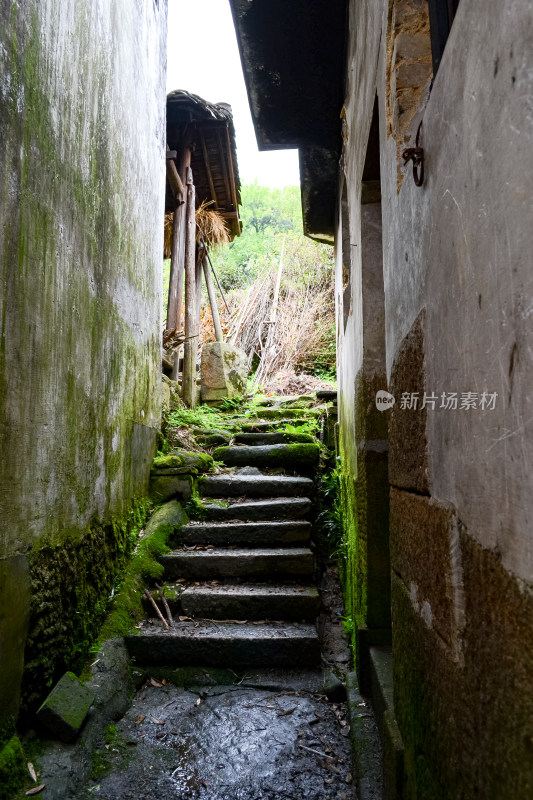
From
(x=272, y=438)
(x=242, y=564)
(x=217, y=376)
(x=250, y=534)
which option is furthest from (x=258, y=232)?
(x=242, y=564)

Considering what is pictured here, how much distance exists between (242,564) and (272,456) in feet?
5.22

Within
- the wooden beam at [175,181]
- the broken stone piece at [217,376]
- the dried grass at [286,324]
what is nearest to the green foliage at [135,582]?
the broken stone piece at [217,376]

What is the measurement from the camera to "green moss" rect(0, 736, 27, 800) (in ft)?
6.46

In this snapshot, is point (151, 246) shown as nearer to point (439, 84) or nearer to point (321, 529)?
point (321, 529)

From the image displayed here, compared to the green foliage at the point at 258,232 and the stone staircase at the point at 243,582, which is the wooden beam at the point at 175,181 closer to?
the stone staircase at the point at 243,582

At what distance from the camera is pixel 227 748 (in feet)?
8.17

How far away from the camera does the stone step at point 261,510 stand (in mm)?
4301

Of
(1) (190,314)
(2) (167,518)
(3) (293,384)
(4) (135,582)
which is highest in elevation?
(1) (190,314)

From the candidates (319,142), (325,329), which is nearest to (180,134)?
(319,142)

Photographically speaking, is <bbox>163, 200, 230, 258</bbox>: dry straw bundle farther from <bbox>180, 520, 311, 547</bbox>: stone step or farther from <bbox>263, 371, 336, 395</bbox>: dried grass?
<bbox>180, 520, 311, 547</bbox>: stone step

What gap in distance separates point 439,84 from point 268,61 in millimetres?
3557

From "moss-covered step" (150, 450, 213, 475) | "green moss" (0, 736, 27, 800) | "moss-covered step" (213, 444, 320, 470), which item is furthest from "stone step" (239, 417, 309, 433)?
"green moss" (0, 736, 27, 800)

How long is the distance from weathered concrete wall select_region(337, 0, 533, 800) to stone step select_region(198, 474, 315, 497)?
9.68ft

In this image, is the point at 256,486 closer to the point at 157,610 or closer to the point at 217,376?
the point at 157,610
